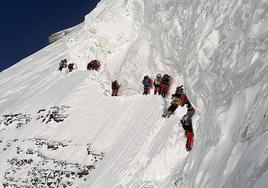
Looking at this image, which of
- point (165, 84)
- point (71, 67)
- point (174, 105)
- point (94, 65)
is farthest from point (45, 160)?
point (71, 67)

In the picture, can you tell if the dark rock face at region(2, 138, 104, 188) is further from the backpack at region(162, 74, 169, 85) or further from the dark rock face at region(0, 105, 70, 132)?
the backpack at region(162, 74, 169, 85)

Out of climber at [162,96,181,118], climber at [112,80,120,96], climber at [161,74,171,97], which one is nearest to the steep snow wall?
climber at [161,74,171,97]

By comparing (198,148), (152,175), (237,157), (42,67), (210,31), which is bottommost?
(237,157)

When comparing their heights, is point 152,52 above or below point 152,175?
above

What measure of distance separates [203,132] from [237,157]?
380 centimetres

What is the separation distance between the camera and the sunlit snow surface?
9.64m

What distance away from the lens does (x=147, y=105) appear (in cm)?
1956

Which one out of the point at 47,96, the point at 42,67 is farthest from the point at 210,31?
the point at 42,67

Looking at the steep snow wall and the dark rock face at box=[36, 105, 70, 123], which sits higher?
the dark rock face at box=[36, 105, 70, 123]

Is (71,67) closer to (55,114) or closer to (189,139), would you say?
(55,114)

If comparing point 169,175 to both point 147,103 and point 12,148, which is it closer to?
point 147,103

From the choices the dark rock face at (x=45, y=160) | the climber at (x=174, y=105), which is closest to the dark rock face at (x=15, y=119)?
the dark rock face at (x=45, y=160)

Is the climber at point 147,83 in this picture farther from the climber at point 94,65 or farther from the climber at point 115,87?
the climber at point 94,65

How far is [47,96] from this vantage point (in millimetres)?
25031
